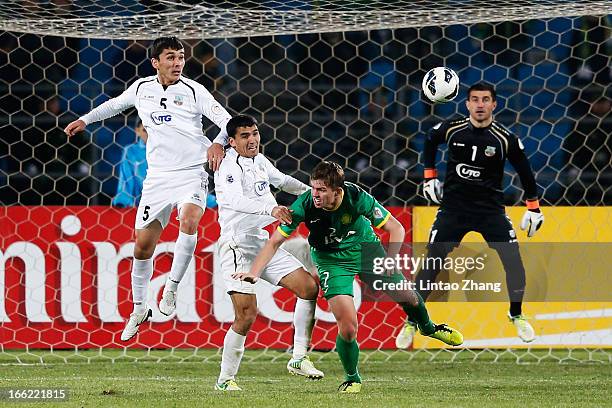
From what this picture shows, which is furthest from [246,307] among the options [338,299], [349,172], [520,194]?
[520,194]

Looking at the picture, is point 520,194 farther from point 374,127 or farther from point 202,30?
point 202,30

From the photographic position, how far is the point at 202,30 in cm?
1024

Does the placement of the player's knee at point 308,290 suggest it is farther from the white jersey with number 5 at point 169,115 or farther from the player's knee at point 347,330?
the white jersey with number 5 at point 169,115

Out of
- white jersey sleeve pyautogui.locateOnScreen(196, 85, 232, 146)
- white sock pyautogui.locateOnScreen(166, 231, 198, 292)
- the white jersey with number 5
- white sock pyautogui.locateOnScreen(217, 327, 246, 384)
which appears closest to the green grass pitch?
white sock pyautogui.locateOnScreen(217, 327, 246, 384)

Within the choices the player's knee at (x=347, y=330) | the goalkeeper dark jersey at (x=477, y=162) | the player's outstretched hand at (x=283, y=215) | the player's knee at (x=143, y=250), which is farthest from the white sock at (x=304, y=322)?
the goalkeeper dark jersey at (x=477, y=162)

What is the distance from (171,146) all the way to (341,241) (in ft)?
5.50

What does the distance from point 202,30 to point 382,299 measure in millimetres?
2891

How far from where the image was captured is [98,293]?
10.7 m

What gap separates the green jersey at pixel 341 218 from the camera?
7.79 metres

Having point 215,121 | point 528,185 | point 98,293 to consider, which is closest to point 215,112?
point 215,121

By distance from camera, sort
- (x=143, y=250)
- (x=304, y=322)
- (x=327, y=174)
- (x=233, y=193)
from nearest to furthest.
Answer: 1. (x=327, y=174)
2. (x=233, y=193)
3. (x=304, y=322)
4. (x=143, y=250)

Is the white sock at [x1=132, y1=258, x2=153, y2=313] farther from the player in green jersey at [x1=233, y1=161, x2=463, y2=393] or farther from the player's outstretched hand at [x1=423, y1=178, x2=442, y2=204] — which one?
the player's outstretched hand at [x1=423, y1=178, x2=442, y2=204]

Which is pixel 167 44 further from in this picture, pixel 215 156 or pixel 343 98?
pixel 343 98

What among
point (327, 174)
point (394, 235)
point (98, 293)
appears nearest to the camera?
point (327, 174)
